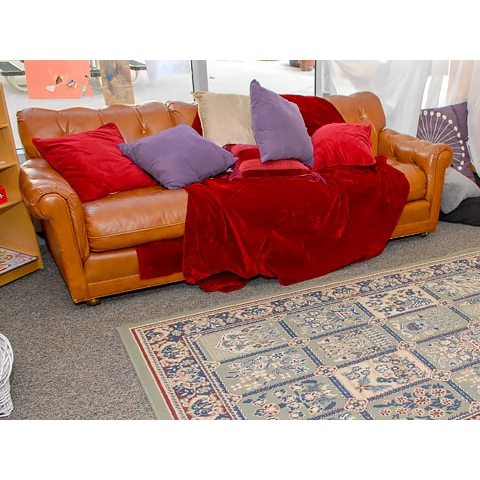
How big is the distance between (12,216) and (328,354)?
6.77 ft

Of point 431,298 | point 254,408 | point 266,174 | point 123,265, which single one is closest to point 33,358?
point 123,265

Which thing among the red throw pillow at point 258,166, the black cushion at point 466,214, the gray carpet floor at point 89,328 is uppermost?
the red throw pillow at point 258,166

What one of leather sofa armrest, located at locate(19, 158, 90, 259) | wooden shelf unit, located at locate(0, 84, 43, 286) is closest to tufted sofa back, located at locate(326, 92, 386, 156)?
leather sofa armrest, located at locate(19, 158, 90, 259)

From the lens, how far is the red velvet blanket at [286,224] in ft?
9.06

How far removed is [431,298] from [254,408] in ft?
4.07

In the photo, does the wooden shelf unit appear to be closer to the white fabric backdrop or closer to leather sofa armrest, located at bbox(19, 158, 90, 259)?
leather sofa armrest, located at bbox(19, 158, 90, 259)

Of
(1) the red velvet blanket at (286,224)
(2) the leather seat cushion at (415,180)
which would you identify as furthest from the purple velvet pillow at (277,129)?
(2) the leather seat cushion at (415,180)

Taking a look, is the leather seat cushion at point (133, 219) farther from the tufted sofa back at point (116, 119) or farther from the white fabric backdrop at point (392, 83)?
the white fabric backdrop at point (392, 83)

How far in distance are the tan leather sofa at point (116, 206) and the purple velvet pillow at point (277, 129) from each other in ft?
1.53

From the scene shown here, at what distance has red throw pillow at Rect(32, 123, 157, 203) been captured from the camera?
2.80 metres
